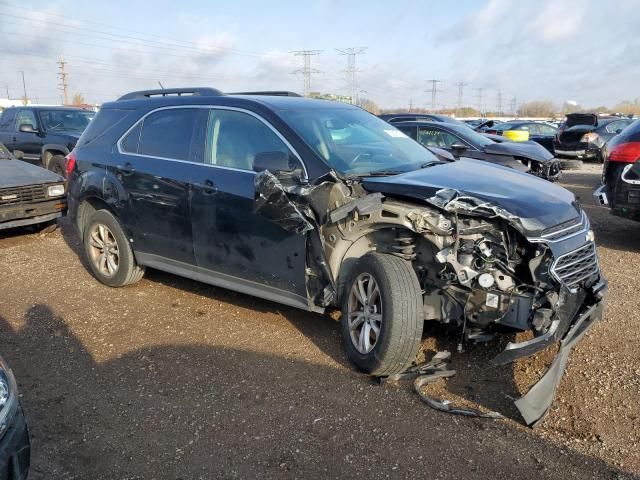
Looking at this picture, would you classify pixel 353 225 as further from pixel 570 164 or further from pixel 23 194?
pixel 570 164

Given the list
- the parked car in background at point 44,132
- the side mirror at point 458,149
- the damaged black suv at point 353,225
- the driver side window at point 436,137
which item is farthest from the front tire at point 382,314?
the parked car in background at point 44,132

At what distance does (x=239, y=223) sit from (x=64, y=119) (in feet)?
32.4

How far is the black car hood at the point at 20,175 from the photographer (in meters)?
Answer: 7.50

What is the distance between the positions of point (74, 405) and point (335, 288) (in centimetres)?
186

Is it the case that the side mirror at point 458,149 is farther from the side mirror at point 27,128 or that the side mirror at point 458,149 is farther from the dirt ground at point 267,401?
the side mirror at point 27,128

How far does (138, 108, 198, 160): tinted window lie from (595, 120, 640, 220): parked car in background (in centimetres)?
477

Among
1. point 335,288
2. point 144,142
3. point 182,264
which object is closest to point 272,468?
point 335,288

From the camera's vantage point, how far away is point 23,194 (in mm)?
7523

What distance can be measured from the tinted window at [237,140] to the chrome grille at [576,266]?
199 cm

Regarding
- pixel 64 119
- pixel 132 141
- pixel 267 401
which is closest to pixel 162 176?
pixel 132 141

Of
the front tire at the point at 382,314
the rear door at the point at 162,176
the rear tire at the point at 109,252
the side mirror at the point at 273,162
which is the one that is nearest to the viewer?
the front tire at the point at 382,314

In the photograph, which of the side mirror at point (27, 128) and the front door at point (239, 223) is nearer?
the front door at point (239, 223)

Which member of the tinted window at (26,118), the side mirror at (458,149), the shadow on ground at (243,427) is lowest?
the shadow on ground at (243,427)

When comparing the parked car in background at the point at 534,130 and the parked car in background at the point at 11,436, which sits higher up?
the parked car in background at the point at 534,130
